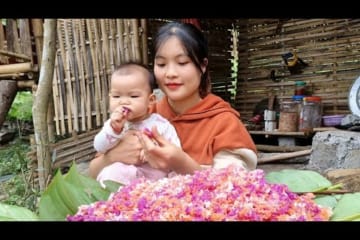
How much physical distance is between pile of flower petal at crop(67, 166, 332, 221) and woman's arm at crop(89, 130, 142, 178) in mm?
361

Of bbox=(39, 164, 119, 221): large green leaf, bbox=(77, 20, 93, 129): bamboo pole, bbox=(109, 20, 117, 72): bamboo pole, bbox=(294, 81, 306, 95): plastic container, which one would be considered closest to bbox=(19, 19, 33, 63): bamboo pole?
bbox=(77, 20, 93, 129): bamboo pole

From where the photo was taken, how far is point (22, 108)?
4.02 metres

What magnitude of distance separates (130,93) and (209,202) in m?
0.46

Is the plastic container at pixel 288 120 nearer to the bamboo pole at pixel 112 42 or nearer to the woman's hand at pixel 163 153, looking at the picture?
the bamboo pole at pixel 112 42

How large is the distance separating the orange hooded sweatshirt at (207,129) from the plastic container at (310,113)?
275 cm

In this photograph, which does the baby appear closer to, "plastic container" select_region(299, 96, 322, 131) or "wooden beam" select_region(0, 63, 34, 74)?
"wooden beam" select_region(0, 63, 34, 74)

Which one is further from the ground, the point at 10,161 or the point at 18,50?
the point at 18,50

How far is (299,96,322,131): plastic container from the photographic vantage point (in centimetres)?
365

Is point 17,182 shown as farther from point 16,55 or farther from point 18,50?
point 18,50

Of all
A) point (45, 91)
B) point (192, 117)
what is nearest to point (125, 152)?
point (192, 117)

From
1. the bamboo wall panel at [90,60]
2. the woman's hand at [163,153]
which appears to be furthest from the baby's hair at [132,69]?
the bamboo wall panel at [90,60]
